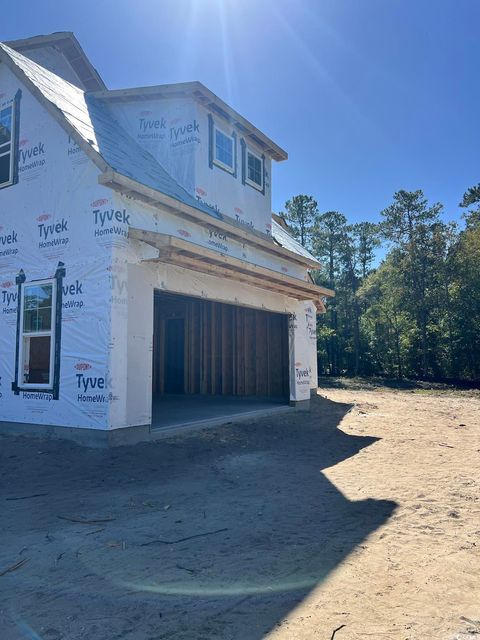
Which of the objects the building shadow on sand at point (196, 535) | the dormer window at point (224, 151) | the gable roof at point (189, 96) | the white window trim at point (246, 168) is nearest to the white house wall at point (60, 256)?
the building shadow on sand at point (196, 535)

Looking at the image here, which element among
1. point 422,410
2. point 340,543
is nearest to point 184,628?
point 340,543

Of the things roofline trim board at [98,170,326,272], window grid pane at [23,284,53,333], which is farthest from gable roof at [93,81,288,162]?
window grid pane at [23,284,53,333]

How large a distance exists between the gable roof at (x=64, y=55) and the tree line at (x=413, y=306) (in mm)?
19876

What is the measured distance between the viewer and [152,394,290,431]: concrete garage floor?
9562 mm

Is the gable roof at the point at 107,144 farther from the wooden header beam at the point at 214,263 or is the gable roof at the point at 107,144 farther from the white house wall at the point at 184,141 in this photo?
the wooden header beam at the point at 214,263

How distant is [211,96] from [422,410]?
1031 cm

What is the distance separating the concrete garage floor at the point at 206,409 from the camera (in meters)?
9.56

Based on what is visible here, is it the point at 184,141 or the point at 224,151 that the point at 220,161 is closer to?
the point at 224,151

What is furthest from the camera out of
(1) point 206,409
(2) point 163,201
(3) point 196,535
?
(1) point 206,409

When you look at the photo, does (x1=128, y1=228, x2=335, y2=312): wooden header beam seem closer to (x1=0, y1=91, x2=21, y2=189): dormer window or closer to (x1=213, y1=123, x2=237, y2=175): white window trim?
(x1=213, y1=123, x2=237, y2=175): white window trim

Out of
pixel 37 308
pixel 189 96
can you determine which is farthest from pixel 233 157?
pixel 37 308

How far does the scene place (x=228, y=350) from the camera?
15656mm

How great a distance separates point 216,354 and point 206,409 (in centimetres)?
417

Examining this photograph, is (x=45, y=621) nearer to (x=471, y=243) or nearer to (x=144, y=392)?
(x=144, y=392)
